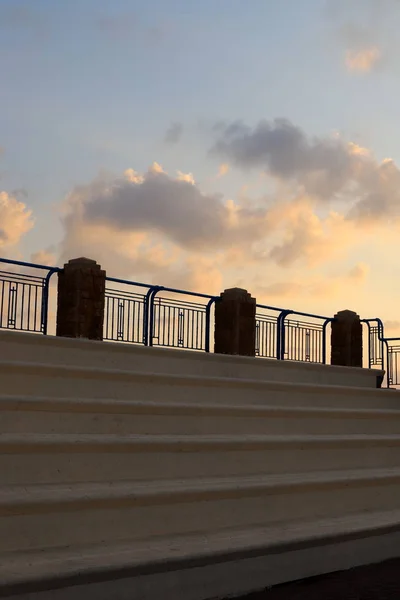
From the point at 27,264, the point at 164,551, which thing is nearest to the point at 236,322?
the point at 27,264

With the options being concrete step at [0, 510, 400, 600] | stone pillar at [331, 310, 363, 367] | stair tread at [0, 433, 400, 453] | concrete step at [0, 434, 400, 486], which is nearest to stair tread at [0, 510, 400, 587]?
concrete step at [0, 510, 400, 600]

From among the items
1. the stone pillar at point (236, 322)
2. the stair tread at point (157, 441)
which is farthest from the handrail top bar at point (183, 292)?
the stair tread at point (157, 441)

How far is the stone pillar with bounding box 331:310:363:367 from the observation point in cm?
1895

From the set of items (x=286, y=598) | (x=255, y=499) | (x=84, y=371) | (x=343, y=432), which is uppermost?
(x=84, y=371)

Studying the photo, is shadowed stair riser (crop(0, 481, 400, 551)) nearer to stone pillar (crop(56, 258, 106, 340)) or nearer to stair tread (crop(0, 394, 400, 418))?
stair tread (crop(0, 394, 400, 418))

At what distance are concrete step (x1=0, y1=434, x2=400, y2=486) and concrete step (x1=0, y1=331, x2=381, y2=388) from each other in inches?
82.8

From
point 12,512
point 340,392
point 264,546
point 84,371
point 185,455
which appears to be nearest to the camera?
point 12,512

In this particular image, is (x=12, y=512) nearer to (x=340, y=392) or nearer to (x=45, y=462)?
(x=45, y=462)

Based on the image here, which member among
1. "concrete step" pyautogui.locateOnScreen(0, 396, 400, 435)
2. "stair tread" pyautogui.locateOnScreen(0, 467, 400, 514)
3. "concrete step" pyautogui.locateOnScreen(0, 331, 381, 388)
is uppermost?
"concrete step" pyautogui.locateOnScreen(0, 331, 381, 388)

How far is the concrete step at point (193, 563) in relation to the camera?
6.38 meters

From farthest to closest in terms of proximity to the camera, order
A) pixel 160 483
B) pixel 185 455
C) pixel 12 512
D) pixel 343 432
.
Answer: pixel 343 432 < pixel 185 455 < pixel 160 483 < pixel 12 512

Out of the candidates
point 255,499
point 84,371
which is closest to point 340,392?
point 255,499

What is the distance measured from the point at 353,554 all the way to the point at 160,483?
2521mm

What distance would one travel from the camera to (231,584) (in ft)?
24.2
